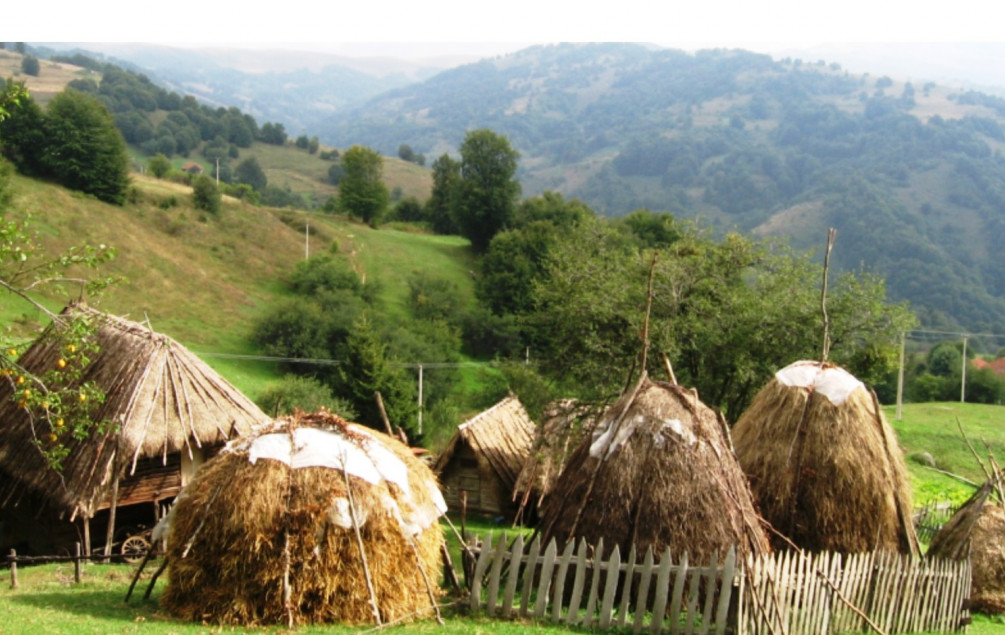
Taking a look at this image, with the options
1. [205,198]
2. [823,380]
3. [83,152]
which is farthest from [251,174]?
[823,380]

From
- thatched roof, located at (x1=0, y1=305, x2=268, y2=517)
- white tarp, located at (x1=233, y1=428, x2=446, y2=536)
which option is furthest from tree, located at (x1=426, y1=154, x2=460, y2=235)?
white tarp, located at (x1=233, y1=428, x2=446, y2=536)

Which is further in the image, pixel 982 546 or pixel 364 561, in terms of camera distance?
pixel 982 546

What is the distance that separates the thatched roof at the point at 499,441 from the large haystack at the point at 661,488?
13878 mm

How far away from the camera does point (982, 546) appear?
14352 mm

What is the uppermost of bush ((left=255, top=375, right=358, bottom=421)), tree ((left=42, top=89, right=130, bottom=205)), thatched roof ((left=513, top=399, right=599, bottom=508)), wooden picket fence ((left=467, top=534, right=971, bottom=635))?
tree ((left=42, top=89, right=130, bottom=205))

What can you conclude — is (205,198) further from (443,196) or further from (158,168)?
(443,196)

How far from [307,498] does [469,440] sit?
16.3 metres

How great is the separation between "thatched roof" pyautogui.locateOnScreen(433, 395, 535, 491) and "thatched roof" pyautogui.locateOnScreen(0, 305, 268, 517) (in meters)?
8.56

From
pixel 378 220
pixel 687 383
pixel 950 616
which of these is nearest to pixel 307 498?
pixel 950 616

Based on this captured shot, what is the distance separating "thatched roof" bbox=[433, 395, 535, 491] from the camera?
27.0 meters

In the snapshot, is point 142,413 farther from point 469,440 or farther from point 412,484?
point 469,440

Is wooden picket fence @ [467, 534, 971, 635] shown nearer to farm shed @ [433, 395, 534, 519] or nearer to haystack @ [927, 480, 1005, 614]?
haystack @ [927, 480, 1005, 614]

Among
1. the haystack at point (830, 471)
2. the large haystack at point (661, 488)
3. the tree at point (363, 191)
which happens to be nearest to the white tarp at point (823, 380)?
the haystack at point (830, 471)

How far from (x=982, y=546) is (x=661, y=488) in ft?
20.4
